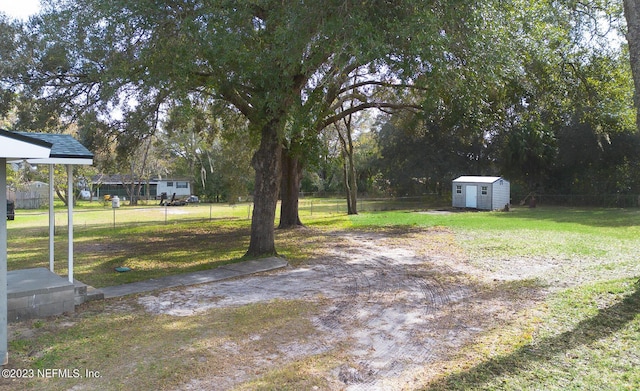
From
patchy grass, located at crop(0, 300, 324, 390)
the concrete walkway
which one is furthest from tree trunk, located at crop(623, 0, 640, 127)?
the concrete walkway

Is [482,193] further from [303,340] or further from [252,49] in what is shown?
[303,340]

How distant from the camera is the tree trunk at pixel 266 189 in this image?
1150 centimetres

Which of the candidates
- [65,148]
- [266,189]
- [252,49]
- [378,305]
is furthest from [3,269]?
[266,189]

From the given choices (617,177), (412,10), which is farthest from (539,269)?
(617,177)

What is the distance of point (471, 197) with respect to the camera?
97.5ft

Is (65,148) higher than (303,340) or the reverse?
higher

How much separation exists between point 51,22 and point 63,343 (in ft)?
23.2

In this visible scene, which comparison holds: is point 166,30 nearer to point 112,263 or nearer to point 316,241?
point 112,263

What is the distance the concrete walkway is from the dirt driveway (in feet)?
1.22

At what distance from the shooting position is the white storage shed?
93.8ft

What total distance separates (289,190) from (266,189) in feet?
26.3

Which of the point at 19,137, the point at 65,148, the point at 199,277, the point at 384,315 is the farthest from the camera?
the point at 199,277

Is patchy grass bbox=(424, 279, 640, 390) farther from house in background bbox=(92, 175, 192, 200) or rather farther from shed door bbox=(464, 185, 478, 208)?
house in background bbox=(92, 175, 192, 200)

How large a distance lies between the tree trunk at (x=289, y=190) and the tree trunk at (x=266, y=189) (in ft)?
24.0
